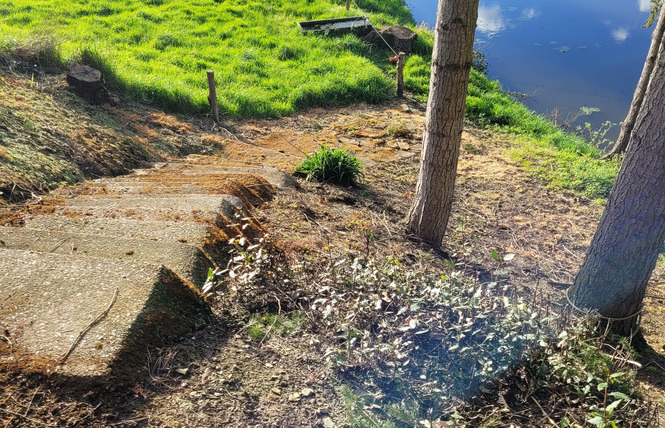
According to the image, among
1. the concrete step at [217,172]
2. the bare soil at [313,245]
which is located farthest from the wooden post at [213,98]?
the concrete step at [217,172]

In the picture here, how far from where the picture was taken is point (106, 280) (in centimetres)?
278

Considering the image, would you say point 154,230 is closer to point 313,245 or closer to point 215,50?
point 313,245

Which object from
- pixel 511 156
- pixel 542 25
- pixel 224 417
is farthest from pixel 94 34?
pixel 542 25

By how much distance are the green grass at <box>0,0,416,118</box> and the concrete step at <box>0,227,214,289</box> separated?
21.8 ft

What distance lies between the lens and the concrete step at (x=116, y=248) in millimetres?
3233

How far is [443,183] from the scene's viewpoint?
5297 mm

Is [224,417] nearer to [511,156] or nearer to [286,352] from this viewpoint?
[286,352]

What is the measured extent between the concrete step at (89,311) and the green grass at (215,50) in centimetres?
731

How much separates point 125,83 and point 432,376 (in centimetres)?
854

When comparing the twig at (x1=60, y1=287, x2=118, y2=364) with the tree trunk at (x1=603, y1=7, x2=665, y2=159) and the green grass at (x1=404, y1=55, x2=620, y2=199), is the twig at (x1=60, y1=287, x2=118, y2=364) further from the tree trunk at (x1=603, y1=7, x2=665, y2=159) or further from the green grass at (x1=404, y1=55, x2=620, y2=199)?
the tree trunk at (x1=603, y1=7, x2=665, y2=159)

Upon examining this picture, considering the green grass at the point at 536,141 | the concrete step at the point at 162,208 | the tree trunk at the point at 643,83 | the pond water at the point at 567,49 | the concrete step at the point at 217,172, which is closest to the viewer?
the concrete step at the point at 162,208

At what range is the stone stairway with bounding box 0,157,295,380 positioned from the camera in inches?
94.2

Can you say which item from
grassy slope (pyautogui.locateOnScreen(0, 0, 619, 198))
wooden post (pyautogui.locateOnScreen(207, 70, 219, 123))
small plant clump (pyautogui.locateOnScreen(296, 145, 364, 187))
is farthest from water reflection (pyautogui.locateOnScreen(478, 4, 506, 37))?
small plant clump (pyautogui.locateOnScreen(296, 145, 364, 187))

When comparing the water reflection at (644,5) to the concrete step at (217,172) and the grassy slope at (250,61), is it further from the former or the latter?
the concrete step at (217,172)
